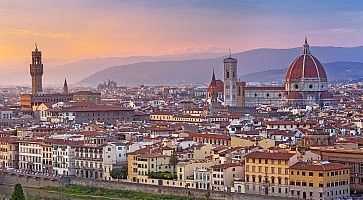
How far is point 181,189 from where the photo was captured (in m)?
43.0

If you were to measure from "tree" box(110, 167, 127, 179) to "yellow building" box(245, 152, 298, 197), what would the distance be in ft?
27.5

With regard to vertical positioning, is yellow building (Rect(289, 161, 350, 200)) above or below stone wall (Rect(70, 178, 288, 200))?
above

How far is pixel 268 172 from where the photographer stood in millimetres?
41375

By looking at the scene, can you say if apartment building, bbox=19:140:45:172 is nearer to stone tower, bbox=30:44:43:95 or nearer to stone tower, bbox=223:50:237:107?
stone tower, bbox=30:44:43:95

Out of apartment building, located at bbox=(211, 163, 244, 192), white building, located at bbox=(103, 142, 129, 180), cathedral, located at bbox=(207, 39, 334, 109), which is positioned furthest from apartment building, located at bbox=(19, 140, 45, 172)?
cathedral, located at bbox=(207, 39, 334, 109)

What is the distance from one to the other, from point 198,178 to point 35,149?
14.6 m

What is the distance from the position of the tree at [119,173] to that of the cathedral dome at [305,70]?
59.2 meters

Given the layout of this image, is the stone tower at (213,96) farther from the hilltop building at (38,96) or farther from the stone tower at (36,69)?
the stone tower at (36,69)

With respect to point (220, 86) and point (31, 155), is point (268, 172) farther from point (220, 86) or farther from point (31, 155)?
point (220, 86)

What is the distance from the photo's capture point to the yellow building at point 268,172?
133 feet

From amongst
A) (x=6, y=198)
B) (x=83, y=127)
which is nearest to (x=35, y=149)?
(x=6, y=198)

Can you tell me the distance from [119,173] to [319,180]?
13.2m

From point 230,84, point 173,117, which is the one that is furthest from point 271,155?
point 230,84

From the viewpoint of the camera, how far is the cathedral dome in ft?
346
